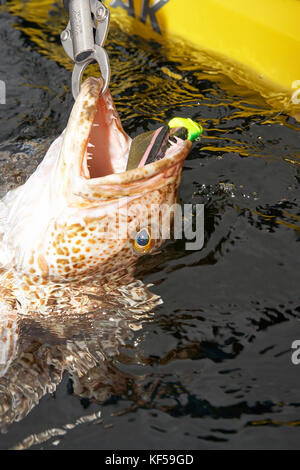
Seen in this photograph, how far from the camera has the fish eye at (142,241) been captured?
335 cm

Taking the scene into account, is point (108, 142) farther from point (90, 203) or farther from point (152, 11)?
point (152, 11)

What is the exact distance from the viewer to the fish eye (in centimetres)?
335

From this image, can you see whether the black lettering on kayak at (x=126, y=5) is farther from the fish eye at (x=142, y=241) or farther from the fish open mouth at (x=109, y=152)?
the fish eye at (x=142, y=241)

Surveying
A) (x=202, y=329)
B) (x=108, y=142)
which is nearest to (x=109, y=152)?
(x=108, y=142)

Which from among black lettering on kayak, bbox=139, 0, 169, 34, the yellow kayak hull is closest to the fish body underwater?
the yellow kayak hull

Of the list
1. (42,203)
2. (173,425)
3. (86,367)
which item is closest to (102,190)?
(42,203)

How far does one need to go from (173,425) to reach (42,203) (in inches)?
56.8

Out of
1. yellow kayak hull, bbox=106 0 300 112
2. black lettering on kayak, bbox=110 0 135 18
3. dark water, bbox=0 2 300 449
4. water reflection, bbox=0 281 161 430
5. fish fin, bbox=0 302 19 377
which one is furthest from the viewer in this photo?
black lettering on kayak, bbox=110 0 135 18

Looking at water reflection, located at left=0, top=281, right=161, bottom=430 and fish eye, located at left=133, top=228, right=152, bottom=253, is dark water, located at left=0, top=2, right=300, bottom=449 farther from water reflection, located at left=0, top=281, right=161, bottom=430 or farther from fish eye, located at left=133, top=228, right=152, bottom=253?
fish eye, located at left=133, top=228, right=152, bottom=253

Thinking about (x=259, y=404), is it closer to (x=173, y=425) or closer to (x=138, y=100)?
(x=173, y=425)

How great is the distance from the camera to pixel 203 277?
12.2 feet

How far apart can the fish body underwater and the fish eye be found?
0.06 feet
